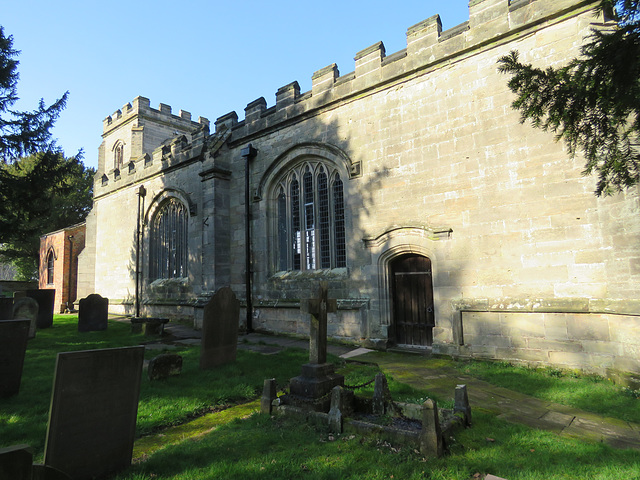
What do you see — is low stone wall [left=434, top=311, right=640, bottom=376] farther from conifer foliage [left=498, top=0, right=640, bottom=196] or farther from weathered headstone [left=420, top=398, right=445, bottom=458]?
weathered headstone [left=420, top=398, right=445, bottom=458]

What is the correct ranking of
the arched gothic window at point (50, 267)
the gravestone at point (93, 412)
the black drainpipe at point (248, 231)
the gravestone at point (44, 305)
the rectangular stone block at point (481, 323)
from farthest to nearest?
the arched gothic window at point (50, 267) < the gravestone at point (44, 305) < the black drainpipe at point (248, 231) < the rectangular stone block at point (481, 323) < the gravestone at point (93, 412)

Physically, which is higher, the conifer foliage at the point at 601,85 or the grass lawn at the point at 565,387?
the conifer foliage at the point at 601,85

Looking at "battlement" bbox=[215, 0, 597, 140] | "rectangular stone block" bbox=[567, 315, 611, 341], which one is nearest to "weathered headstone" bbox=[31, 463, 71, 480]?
"rectangular stone block" bbox=[567, 315, 611, 341]

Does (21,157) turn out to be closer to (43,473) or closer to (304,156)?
(304,156)

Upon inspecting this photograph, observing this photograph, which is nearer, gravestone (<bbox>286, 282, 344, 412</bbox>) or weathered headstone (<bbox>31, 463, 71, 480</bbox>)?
weathered headstone (<bbox>31, 463, 71, 480</bbox>)

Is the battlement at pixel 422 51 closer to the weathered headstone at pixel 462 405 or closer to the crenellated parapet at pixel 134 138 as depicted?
the weathered headstone at pixel 462 405

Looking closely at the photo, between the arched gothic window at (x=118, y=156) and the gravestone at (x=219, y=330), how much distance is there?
887 inches

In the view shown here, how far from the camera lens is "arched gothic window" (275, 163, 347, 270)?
37.2 ft

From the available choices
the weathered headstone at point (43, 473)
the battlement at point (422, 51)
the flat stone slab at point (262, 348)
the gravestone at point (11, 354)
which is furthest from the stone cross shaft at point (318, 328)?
the battlement at point (422, 51)

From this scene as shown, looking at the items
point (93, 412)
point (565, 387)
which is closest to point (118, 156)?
point (93, 412)

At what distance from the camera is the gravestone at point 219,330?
7320mm

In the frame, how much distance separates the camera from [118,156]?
87.6 feet

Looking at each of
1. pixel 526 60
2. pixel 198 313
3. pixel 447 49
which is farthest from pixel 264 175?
pixel 526 60

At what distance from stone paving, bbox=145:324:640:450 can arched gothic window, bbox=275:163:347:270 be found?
2.89m
